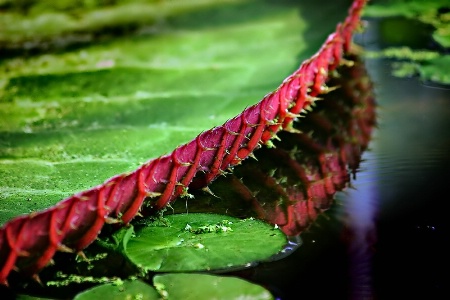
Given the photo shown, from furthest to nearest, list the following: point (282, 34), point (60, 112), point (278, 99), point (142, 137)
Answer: point (282, 34), point (60, 112), point (142, 137), point (278, 99)

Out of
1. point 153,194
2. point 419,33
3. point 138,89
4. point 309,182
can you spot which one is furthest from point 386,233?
point 419,33

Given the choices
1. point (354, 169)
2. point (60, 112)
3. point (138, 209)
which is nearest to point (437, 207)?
point (354, 169)

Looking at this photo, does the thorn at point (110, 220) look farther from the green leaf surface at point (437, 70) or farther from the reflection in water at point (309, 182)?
the green leaf surface at point (437, 70)

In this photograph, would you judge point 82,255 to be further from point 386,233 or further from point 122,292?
point 386,233

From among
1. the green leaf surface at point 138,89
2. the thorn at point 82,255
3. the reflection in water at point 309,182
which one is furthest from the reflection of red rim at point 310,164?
the thorn at point 82,255

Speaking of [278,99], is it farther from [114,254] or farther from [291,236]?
[114,254]

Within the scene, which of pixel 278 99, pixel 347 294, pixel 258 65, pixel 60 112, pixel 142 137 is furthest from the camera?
pixel 258 65
